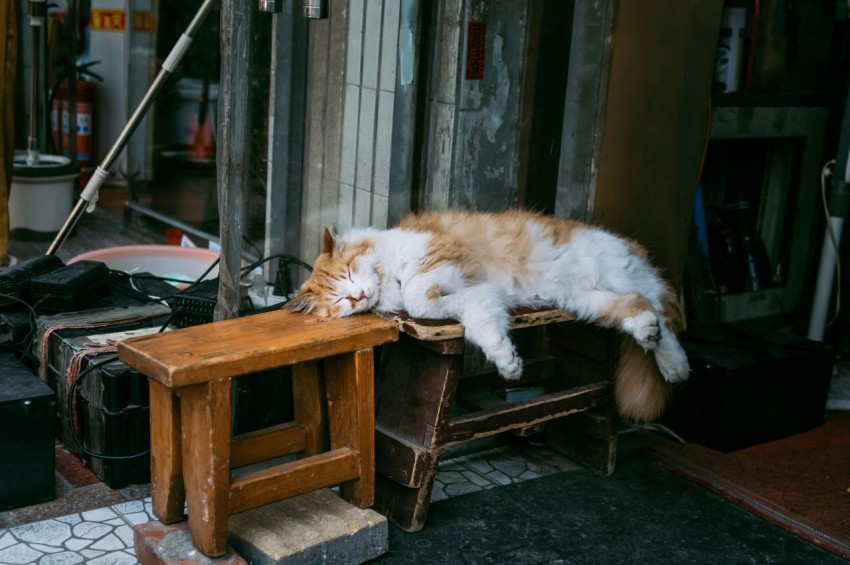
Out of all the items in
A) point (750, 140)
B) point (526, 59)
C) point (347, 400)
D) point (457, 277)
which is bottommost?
point (347, 400)

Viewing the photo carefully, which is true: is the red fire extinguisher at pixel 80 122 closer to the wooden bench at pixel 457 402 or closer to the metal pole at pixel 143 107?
the metal pole at pixel 143 107

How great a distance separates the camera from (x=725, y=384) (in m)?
3.74

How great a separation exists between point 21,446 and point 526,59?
2319 mm

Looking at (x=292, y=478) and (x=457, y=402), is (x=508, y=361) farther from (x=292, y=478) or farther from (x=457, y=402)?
(x=457, y=402)

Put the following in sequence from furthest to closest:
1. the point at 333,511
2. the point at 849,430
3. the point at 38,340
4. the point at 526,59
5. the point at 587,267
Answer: the point at 849,430, the point at 526,59, the point at 38,340, the point at 587,267, the point at 333,511

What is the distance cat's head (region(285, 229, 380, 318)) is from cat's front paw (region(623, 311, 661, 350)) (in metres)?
0.87

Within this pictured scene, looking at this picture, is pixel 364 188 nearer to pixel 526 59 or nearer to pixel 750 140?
pixel 526 59

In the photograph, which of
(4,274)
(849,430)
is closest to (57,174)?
(4,274)

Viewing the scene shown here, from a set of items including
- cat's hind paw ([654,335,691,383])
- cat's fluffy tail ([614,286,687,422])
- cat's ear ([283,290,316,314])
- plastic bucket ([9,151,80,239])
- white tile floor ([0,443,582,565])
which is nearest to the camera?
white tile floor ([0,443,582,565])

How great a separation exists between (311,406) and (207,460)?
21.3 inches

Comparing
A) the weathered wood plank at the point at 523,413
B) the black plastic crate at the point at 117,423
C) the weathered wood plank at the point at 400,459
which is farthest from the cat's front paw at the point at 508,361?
the black plastic crate at the point at 117,423

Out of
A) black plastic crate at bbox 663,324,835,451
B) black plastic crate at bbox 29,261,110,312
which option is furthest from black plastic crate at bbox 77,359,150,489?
black plastic crate at bbox 663,324,835,451

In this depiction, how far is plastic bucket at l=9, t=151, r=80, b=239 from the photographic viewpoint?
5625 mm

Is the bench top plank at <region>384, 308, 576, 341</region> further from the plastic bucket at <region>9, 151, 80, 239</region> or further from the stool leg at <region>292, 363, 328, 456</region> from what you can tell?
the plastic bucket at <region>9, 151, 80, 239</region>
